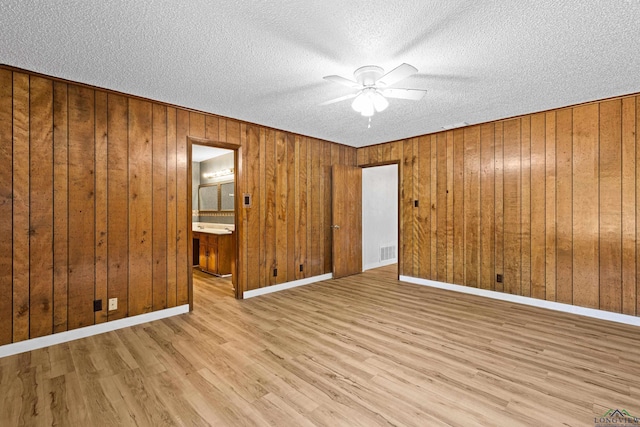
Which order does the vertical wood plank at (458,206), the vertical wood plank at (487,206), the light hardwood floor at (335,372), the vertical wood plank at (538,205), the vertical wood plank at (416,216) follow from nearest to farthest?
the light hardwood floor at (335,372) → the vertical wood plank at (538,205) → the vertical wood plank at (487,206) → the vertical wood plank at (458,206) → the vertical wood plank at (416,216)

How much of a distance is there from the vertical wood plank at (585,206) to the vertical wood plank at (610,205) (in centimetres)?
5

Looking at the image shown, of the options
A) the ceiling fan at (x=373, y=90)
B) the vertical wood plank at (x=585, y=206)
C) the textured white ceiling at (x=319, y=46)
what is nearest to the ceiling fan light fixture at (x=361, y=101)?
the ceiling fan at (x=373, y=90)

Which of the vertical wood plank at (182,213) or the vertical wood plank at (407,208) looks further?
the vertical wood plank at (407,208)

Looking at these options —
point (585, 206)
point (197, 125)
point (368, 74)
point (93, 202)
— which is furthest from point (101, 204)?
point (585, 206)

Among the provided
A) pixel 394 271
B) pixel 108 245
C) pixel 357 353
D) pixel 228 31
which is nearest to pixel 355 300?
pixel 357 353

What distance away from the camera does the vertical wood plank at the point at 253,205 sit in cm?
421

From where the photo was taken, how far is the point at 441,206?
4742 mm

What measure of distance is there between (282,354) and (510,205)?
367 cm

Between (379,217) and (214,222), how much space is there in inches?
155

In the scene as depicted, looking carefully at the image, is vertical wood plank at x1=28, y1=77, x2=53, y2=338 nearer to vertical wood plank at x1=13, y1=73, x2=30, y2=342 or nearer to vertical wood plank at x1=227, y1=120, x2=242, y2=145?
vertical wood plank at x1=13, y1=73, x2=30, y2=342

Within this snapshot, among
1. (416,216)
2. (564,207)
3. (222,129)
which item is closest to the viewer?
(564,207)

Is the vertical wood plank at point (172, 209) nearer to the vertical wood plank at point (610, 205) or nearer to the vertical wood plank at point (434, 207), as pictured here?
the vertical wood plank at point (434, 207)

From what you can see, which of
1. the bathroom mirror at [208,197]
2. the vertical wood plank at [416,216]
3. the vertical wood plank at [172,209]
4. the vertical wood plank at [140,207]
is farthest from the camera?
the bathroom mirror at [208,197]

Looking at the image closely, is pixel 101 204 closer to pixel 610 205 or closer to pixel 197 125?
pixel 197 125
